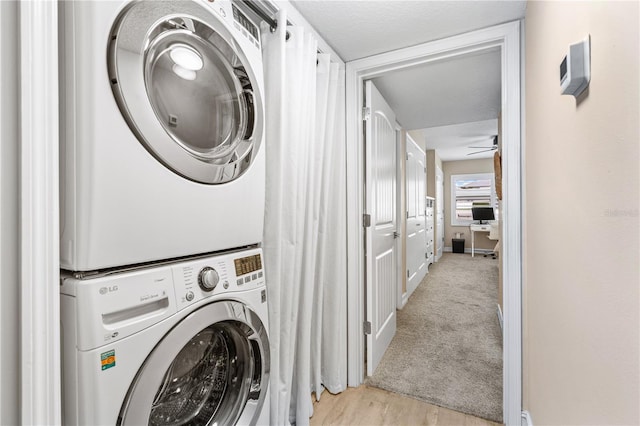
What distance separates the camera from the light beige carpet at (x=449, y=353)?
6.03ft

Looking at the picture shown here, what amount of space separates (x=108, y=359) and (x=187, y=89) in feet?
2.31

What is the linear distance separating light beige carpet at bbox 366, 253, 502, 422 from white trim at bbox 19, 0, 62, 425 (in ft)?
6.06

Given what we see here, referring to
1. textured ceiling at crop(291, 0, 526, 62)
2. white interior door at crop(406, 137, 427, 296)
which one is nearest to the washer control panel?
textured ceiling at crop(291, 0, 526, 62)

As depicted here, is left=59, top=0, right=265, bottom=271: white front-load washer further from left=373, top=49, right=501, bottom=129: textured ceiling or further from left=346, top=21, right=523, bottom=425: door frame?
left=373, top=49, right=501, bottom=129: textured ceiling

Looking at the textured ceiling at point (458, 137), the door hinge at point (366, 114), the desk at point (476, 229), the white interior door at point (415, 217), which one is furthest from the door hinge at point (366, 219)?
the desk at point (476, 229)

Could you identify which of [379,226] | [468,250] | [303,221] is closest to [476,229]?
[468,250]

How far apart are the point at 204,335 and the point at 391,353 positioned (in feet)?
6.24

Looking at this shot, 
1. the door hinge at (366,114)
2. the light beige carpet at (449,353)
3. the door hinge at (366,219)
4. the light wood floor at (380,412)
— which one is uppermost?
the door hinge at (366,114)

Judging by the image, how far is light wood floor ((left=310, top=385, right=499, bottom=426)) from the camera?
1617 millimetres

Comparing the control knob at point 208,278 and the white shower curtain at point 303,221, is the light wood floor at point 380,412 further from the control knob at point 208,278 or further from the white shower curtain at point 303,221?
the control knob at point 208,278

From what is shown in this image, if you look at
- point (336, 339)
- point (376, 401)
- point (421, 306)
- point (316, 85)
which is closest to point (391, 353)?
point (376, 401)

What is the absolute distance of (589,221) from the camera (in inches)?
29.5

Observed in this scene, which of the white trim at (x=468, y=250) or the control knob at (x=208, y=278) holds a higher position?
the control knob at (x=208, y=278)

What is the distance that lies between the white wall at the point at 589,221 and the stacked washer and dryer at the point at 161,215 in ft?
3.08
